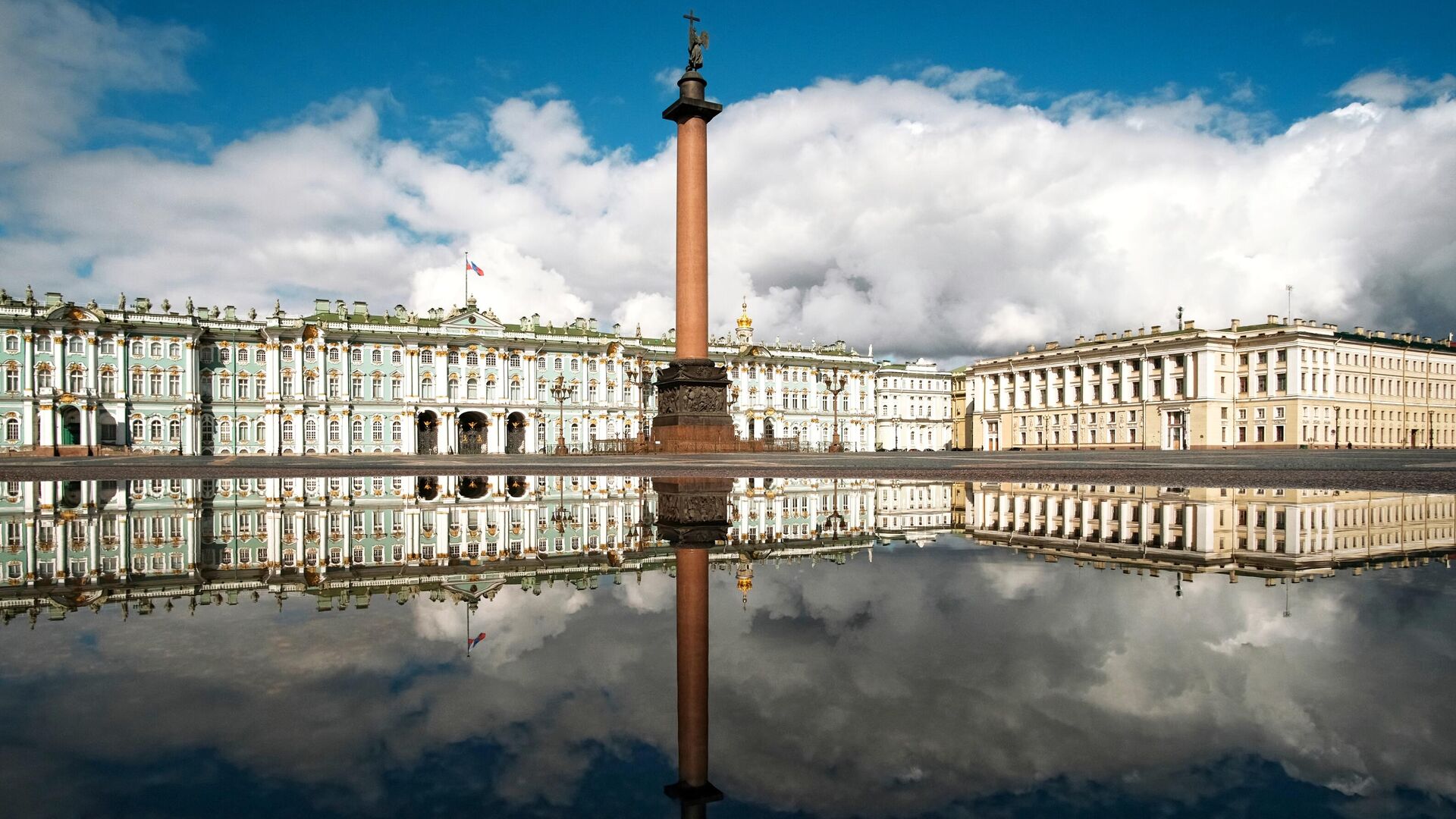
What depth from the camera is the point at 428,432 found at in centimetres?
7669

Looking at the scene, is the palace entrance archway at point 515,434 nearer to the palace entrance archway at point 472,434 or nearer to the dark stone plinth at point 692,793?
the palace entrance archway at point 472,434

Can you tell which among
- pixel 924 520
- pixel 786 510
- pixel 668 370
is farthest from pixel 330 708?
pixel 668 370

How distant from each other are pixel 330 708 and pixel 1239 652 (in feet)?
12.0

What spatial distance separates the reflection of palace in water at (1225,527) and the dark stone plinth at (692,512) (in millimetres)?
2671

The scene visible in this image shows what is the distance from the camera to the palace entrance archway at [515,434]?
79188mm

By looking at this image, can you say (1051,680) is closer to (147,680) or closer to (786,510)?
(147,680)

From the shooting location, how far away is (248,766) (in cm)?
270

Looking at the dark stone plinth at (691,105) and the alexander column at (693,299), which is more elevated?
the dark stone plinth at (691,105)

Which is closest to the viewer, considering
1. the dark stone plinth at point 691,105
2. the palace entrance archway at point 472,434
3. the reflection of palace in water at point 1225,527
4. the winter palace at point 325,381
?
the reflection of palace in water at point 1225,527

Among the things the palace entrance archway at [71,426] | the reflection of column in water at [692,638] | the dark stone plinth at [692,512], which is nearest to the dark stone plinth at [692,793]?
the reflection of column in water at [692,638]

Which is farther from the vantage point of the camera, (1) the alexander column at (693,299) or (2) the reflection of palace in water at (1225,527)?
(1) the alexander column at (693,299)

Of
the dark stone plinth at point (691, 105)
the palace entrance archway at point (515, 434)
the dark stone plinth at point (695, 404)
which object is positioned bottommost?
the palace entrance archway at point (515, 434)

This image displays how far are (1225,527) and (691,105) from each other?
35.2m

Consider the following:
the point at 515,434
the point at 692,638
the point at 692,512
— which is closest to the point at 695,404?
the point at 692,512
